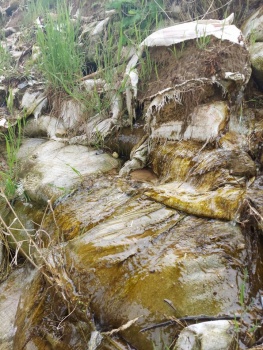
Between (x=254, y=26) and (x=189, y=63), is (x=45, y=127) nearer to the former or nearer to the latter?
(x=189, y=63)

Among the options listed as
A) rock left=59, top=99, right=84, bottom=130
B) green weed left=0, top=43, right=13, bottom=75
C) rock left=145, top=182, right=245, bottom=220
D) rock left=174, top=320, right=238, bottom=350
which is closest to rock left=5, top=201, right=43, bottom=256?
rock left=145, top=182, right=245, bottom=220

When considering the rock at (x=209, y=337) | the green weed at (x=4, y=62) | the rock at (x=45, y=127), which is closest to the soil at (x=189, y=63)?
the rock at (x=45, y=127)

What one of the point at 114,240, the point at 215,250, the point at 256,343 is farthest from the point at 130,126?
the point at 256,343

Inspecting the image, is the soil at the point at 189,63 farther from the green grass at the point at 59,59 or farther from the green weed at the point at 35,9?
the green weed at the point at 35,9

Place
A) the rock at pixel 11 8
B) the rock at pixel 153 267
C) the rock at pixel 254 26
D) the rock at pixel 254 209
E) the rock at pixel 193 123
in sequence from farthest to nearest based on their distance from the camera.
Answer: the rock at pixel 11 8 → the rock at pixel 254 26 → the rock at pixel 193 123 → the rock at pixel 254 209 → the rock at pixel 153 267

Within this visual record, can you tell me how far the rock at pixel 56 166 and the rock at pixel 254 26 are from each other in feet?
5.53

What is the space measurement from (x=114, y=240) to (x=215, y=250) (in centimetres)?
56

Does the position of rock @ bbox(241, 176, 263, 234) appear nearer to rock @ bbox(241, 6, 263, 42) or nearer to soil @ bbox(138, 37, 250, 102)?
soil @ bbox(138, 37, 250, 102)

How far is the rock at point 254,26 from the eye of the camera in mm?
3141

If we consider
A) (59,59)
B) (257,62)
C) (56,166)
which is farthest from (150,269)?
(59,59)

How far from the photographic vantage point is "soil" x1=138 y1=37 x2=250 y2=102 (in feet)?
9.29

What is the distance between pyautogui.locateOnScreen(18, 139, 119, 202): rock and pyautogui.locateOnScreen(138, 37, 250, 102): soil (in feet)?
2.37

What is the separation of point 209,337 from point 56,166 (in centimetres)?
215

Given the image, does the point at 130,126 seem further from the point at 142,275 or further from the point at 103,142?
the point at 142,275
